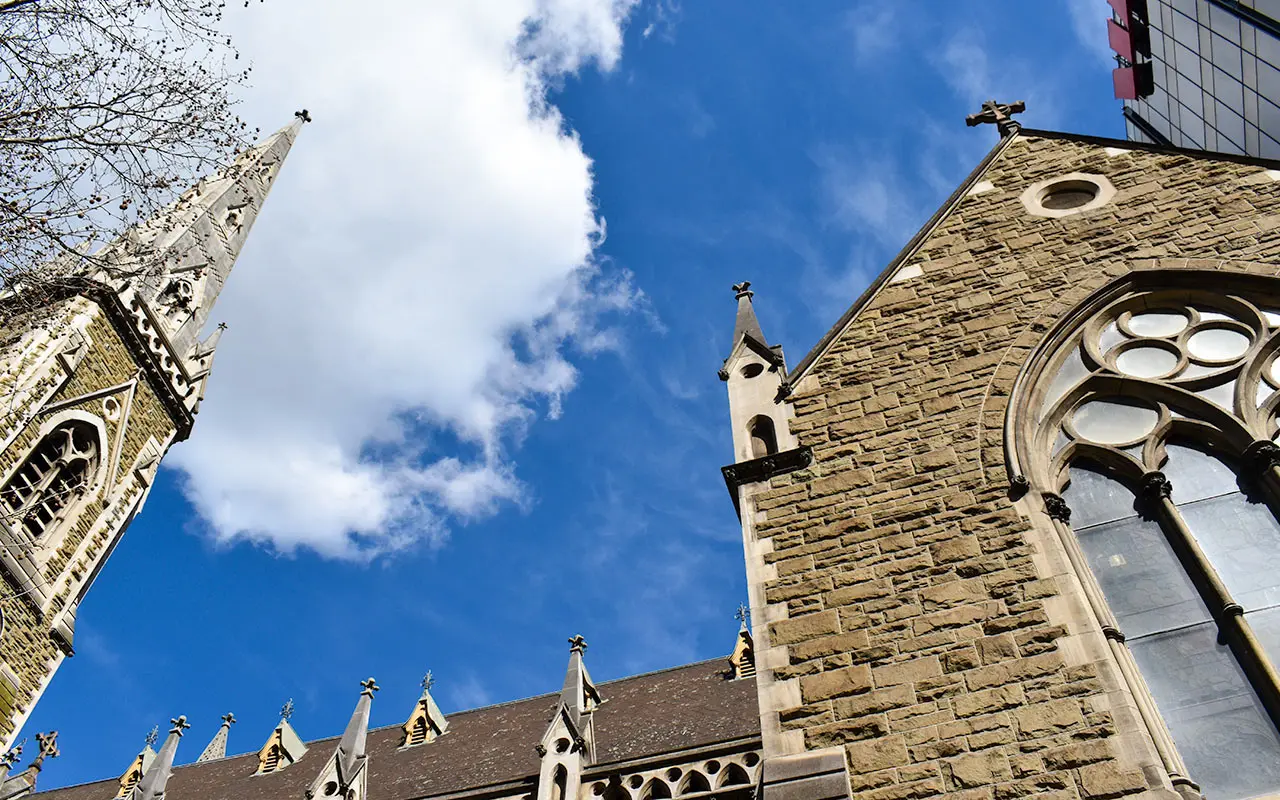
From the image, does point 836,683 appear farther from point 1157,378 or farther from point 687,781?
point 687,781

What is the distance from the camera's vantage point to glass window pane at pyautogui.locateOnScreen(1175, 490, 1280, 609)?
20.5ft

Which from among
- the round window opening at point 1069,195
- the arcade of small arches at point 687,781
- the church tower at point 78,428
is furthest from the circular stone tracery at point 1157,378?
the church tower at point 78,428

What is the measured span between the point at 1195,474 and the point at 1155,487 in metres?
0.40

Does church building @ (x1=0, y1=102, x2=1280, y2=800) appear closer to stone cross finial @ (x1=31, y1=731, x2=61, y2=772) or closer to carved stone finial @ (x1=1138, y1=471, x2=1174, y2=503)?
carved stone finial @ (x1=1138, y1=471, x2=1174, y2=503)

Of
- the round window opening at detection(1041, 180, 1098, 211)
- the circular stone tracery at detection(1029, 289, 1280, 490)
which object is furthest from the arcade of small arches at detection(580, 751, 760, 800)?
the round window opening at detection(1041, 180, 1098, 211)

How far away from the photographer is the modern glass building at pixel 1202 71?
14.0m

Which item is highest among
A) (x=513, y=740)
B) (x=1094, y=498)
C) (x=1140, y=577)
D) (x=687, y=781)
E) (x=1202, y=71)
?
(x=1202, y=71)

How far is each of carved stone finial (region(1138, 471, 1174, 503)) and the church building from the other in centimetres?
2

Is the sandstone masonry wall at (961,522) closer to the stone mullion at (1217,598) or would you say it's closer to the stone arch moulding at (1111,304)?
the stone arch moulding at (1111,304)

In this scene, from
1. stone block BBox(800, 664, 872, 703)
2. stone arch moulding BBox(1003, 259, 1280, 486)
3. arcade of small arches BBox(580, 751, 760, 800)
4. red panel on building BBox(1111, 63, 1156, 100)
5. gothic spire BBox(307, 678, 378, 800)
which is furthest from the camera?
red panel on building BBox(1111, 63, 1156, 100)

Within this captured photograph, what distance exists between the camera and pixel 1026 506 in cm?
689

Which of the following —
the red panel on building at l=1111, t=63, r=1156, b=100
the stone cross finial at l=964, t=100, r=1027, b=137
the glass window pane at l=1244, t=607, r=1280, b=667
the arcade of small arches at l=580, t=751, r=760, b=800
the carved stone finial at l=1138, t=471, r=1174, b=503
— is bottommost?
the glass window pane at l=1244, t=607, r=1280, b=667

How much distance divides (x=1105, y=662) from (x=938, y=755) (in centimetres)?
113

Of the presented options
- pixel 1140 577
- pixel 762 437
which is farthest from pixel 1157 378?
pixel 762 437
